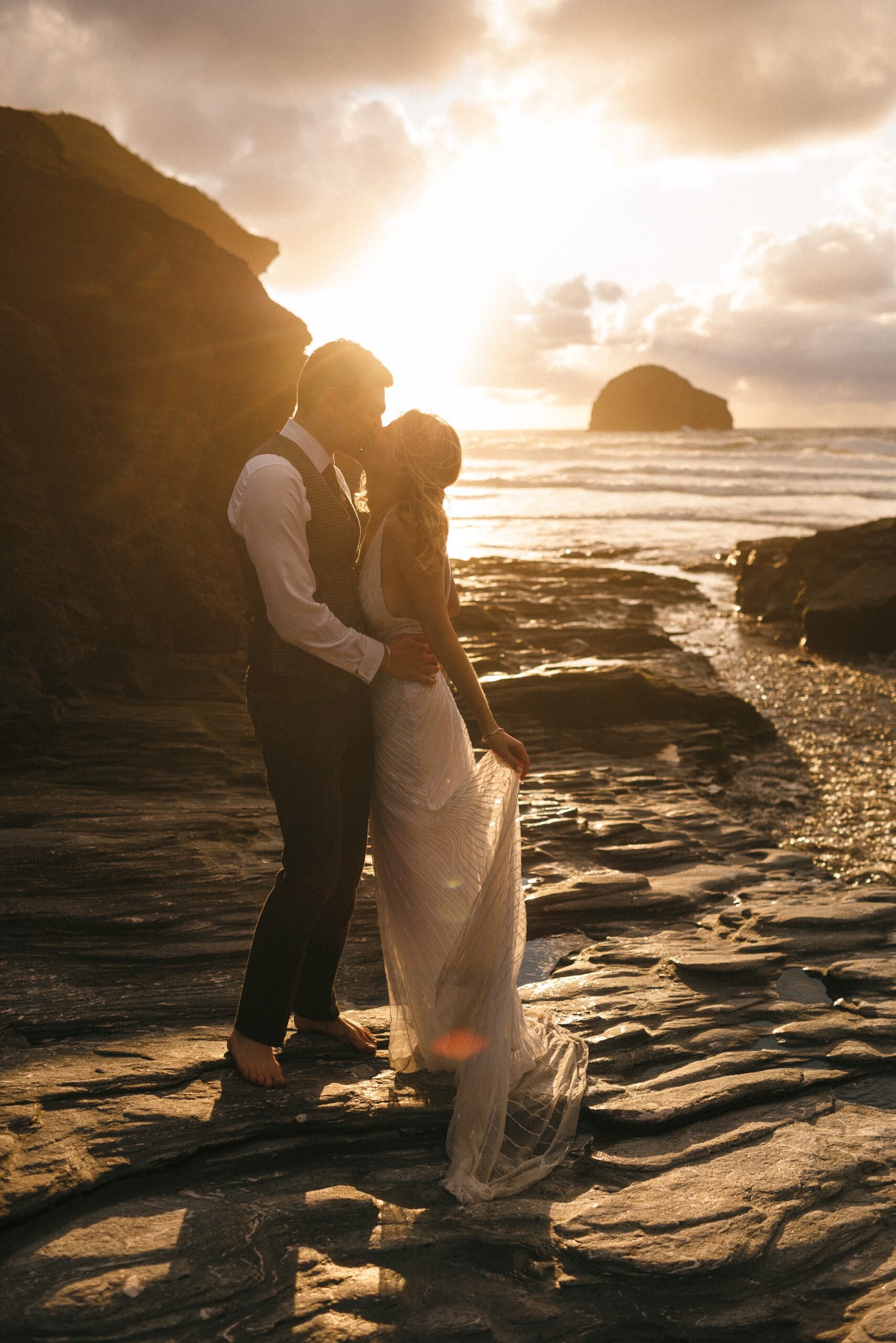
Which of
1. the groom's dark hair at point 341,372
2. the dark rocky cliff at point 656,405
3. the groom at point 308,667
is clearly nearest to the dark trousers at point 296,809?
the groom at point 308,667

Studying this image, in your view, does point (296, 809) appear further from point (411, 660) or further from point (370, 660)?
point (411, 660)

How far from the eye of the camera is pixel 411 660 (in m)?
3.66

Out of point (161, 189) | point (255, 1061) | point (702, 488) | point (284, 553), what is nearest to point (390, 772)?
point (284, 553)

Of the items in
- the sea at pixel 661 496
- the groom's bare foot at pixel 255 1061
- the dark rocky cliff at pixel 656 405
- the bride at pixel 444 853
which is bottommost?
the groom's bare foot at pixel 255 1061

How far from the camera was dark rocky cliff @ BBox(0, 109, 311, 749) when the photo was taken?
6.88 metres

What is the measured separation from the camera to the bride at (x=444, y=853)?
3398 mm

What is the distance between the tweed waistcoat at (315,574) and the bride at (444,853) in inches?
5.8

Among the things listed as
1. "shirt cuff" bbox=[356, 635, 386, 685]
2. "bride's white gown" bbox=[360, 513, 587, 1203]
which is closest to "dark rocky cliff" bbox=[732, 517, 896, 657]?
"bride's white gown" bbox=[360, 513, 587, 1203]

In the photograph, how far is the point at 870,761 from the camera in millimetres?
9172

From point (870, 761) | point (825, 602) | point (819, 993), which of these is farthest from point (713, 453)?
point (819, 993)

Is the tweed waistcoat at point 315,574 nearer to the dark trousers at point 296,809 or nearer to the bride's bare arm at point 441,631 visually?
the dark trousers at point 296,809

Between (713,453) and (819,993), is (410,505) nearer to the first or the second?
(819,993)

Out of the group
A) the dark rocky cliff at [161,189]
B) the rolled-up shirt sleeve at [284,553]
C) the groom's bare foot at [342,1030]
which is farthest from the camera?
the dark rocky cliff at [161,189]

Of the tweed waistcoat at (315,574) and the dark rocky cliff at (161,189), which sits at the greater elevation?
the dark rocky cliff at (161,189)
